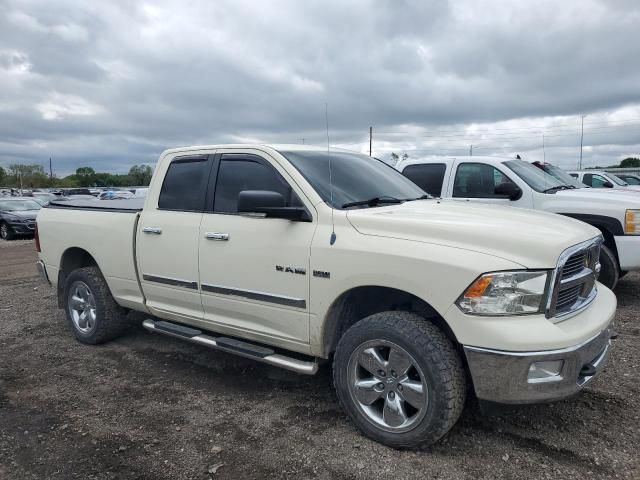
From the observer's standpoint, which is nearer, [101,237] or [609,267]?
[101,237]

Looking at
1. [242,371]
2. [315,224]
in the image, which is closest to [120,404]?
[242,371]

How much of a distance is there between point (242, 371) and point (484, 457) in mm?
2231

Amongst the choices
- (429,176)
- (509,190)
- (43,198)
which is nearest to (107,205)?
(429,176)

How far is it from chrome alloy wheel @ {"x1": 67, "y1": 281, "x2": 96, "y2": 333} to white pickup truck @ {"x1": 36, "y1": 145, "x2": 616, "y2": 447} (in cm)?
65

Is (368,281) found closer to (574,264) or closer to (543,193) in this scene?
(574,264)

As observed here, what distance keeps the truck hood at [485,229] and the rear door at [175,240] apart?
152 cm

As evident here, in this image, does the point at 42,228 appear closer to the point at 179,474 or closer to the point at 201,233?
the point at 201,233

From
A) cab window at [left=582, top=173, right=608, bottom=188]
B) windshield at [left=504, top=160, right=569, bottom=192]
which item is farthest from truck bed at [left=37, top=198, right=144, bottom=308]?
cab window at [left=582, top=173, right=608, bottom=188]

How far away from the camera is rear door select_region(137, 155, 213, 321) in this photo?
13.9ft

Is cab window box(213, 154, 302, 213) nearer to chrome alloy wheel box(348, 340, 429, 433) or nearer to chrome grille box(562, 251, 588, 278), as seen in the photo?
chrome alloy wheel box(348, 340, 429, 433)

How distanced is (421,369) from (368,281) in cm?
60

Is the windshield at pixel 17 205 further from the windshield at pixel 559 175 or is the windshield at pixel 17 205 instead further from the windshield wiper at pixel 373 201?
the windshield wiper at pixel 373 201

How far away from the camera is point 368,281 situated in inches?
125

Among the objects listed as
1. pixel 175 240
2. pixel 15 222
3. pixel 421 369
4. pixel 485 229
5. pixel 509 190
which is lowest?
pixel 15 222
